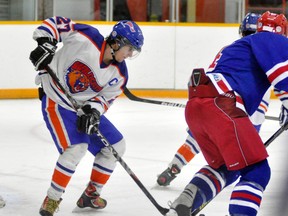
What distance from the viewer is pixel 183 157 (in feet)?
12.4

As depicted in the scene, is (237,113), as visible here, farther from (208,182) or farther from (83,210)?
(83,210)

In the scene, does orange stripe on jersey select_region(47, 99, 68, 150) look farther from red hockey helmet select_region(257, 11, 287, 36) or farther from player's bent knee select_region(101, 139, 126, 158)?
red hockey helmet select_region(257, 11, 287, 36)

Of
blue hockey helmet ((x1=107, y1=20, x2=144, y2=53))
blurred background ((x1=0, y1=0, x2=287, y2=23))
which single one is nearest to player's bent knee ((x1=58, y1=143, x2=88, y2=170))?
blue hockey helmet ((x1=107, y1=20, x2=144, y2=53))

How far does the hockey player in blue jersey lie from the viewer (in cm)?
249

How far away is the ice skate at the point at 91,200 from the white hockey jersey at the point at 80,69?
35 centimetres

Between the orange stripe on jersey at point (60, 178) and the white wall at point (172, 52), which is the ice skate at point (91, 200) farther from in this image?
the white wall at point (172, 52)

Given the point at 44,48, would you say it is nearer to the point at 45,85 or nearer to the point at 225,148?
the point at 45,85

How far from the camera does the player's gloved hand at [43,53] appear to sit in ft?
10.2

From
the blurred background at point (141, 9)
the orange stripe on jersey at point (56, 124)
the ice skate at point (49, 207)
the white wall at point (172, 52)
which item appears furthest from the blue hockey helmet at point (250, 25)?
the blurred background at point (141, 9)

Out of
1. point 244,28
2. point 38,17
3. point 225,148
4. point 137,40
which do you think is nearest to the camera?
point 225,148

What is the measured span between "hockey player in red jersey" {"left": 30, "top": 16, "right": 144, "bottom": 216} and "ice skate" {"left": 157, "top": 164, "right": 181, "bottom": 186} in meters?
0.52

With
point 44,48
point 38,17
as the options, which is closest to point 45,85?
point 44,48

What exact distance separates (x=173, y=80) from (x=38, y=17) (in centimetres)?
145

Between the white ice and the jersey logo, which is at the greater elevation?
the jersey logo
